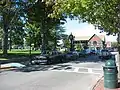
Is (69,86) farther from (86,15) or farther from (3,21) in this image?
(3,21)

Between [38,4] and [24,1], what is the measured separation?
2135 mm

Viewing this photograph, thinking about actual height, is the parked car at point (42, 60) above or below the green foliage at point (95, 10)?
below

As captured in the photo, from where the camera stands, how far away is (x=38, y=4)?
43656 millimetres

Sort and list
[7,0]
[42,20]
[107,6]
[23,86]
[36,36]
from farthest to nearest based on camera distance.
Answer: [36,36], [42,20], [7,0], [107,6], [23,86]

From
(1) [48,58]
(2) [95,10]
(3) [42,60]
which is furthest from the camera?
(1) [48,58]

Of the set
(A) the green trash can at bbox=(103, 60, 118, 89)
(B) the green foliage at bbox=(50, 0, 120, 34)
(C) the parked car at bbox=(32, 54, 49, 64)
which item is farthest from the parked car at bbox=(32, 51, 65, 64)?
(A) the green trash can at bbox=(103, 60, 118, 89)

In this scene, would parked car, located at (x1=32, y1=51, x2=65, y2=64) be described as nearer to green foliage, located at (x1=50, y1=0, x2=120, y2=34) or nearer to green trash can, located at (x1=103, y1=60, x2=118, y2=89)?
green foliage, located at (x1=50, y1=0, x2=120, y2=34)

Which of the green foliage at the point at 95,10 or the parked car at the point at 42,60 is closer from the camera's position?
the green foliage at the point at 95,10

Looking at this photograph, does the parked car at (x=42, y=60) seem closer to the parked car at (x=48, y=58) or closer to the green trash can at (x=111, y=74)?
the parked car at (x=48, y=58)

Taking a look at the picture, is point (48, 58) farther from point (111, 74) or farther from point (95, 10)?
point (111, 74)

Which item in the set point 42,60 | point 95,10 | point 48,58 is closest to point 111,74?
point 95,10

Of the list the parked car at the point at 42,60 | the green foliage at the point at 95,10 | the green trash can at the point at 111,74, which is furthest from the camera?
the parked car at the point at 42,60

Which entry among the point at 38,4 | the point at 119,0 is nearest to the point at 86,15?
the point at 119,0

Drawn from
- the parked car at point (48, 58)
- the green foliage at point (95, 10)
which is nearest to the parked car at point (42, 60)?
the parked car at point (48, 58)
